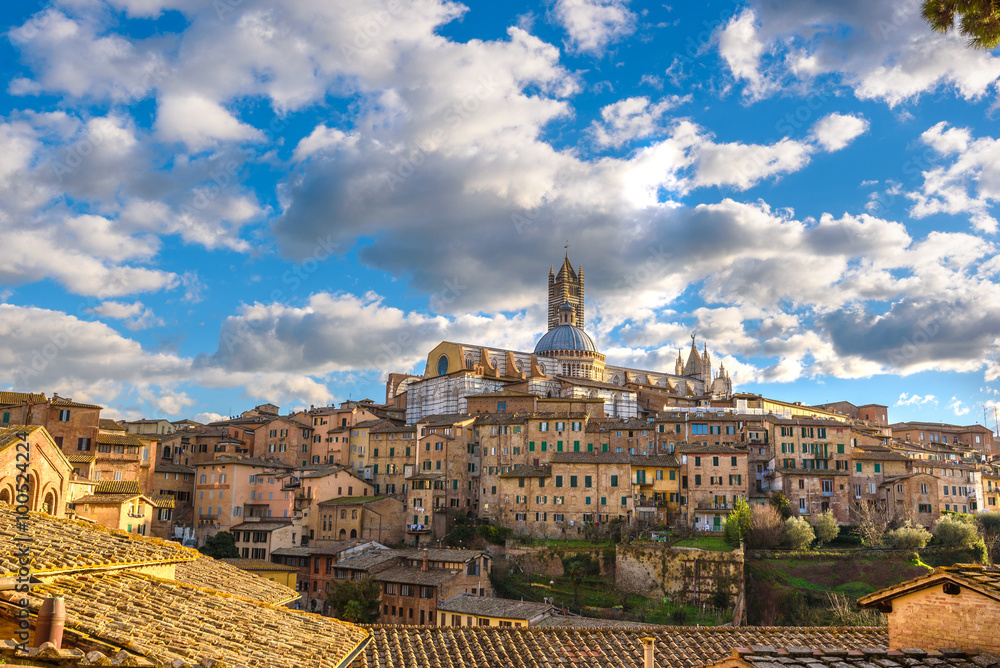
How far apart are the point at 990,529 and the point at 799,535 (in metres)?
16.9

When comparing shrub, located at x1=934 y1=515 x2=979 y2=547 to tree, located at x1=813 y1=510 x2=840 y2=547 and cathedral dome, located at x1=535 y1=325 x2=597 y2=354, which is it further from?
cathedral dome, located at x1=535 y1=325 x2=597 y2=354

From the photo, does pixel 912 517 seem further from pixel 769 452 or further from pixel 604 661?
pixel 604 661

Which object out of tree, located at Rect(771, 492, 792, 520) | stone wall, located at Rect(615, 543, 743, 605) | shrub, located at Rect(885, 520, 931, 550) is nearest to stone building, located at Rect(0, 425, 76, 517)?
stone wall, located at Rect(615, 543, 743, 605)

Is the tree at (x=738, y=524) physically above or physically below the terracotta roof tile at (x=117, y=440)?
below

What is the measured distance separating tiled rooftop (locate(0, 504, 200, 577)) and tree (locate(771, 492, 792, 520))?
56691mm

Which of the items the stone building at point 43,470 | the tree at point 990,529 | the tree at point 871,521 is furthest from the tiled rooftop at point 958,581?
the tree at point 990,529

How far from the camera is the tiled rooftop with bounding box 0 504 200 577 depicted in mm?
10570

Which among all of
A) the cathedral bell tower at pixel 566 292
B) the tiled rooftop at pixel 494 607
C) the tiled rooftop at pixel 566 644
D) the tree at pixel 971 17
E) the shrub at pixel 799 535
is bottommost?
the tiled rooftop at pixel 494 607

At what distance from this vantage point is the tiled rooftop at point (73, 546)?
10.6 m

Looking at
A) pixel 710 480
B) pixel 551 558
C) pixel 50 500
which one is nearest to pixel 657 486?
pixel 710 480

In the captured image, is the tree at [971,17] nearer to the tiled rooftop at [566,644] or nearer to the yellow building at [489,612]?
the tiled rooftop at [566,644]

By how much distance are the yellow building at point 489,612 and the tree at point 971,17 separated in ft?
116

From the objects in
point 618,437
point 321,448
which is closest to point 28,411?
point 321,448

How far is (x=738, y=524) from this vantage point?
5788cm
